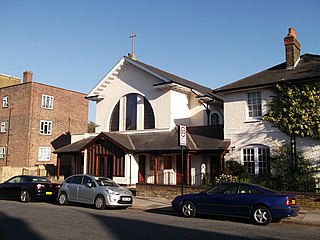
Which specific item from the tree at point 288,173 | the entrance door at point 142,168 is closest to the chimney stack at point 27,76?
the entrance door at point 142,168

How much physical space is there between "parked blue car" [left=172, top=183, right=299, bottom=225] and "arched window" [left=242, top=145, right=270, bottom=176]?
23.7 feet

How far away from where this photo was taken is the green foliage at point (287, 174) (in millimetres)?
15865

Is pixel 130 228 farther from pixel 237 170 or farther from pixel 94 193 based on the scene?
pixel 237 170

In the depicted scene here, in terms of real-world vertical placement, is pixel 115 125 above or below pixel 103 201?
above

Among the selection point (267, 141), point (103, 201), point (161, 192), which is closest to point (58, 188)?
point (103, 201)

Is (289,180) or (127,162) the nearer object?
(289,180)

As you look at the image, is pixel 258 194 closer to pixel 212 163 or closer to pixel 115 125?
pixel 212 163

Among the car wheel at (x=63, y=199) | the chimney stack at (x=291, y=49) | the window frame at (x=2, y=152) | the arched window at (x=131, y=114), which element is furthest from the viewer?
the window frame at (x=2, y=152)

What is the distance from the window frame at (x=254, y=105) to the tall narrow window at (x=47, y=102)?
21994mm

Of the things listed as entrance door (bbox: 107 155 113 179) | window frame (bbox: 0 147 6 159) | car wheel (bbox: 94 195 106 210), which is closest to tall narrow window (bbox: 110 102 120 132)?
entrance door (bbox: 107 155 113 179)

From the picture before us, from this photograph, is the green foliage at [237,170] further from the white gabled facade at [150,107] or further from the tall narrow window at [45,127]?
the tall narrow window at [45,127]

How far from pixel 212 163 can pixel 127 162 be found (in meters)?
5.66

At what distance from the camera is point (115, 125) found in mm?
26516

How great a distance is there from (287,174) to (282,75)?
5.59 meters
